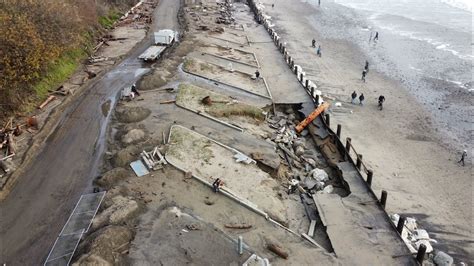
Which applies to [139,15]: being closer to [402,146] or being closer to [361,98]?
[361,98]

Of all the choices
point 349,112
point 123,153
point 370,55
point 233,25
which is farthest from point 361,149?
point 233,25

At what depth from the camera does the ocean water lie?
113ft

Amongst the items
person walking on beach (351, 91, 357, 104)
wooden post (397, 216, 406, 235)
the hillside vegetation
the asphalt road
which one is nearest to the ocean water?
person walking on beach (351, 91, 357, 104)

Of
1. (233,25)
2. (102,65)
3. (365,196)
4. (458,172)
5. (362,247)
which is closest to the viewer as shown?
(362,247)

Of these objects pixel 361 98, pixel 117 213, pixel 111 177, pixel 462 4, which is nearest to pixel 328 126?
pixel 361 98

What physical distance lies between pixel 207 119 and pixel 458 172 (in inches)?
689

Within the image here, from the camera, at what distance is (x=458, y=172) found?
25.6m

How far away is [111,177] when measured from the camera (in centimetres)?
2009

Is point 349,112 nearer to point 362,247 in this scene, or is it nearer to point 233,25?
point 362,247

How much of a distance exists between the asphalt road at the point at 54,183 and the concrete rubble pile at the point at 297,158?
11641mm

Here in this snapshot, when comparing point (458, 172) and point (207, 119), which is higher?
point (207, 119)

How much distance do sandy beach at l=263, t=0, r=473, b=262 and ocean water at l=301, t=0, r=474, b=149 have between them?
3.16ft

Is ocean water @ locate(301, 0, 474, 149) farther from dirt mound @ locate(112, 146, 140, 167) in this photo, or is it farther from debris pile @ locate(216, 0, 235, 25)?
dirt mound @ locate(112, 146, 140, 167)

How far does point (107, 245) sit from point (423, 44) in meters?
46.5
